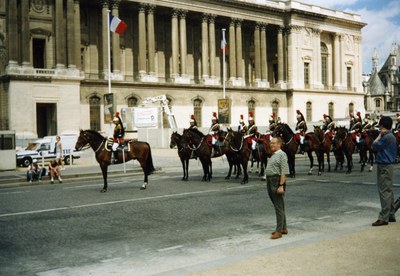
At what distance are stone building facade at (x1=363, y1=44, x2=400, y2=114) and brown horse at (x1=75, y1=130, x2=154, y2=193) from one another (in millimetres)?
130088

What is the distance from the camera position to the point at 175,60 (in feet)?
189

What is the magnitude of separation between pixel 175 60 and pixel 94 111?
40.1ft

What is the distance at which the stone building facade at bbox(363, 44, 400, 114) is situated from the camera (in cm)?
14050

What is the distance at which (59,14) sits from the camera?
158ft

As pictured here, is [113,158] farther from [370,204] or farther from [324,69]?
[324,69]

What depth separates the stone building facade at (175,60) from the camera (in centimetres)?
4638

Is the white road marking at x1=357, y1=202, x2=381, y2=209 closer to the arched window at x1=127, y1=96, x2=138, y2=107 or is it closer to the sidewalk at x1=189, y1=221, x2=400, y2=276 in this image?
the sidewalk at x1=189, y1=221, x2=400, y2=276

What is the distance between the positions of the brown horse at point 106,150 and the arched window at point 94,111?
109 ft

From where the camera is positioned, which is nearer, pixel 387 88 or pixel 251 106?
pixel 251 106

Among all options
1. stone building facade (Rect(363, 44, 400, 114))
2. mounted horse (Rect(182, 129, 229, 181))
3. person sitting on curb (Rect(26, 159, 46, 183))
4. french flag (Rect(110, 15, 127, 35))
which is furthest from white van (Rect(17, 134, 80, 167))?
stone building facade (Rect(363, 44, 400, 114))

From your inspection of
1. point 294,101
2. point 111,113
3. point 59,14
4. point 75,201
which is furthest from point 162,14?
point 75,201

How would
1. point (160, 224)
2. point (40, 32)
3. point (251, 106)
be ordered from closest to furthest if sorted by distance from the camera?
1. point (160, 224)
2. point (40, 32)
3. point (251, 106)

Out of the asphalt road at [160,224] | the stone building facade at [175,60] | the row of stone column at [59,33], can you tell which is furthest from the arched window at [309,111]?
the asphalt road at [160,224]

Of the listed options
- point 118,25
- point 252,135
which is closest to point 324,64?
point 118,25
